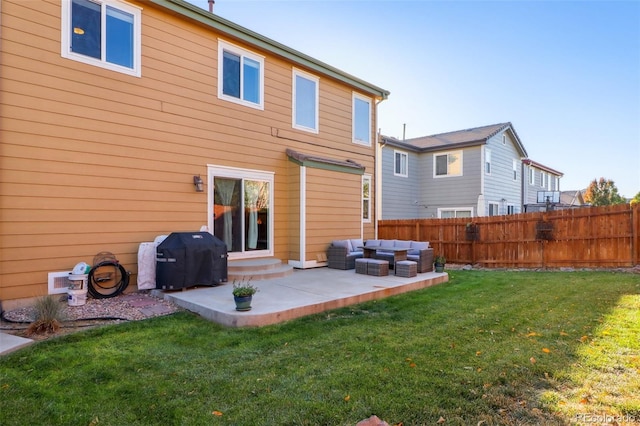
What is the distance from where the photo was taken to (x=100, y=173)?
620cm

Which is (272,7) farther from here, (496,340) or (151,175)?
(496,340)

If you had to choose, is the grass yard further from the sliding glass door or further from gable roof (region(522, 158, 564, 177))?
gable roof (region(522, 158, 564, 177))

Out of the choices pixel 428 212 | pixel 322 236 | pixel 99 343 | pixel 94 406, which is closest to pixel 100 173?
pixel 99 343

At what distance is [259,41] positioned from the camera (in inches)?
334

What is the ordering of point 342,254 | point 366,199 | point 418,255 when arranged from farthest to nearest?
point 366,199, point 342,254, point 418,255

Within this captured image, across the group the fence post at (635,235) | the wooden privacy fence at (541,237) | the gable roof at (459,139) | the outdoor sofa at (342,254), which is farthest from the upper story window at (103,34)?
the fence post at (635,235)

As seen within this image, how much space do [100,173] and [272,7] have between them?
20.7 feet

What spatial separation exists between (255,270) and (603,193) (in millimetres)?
37486

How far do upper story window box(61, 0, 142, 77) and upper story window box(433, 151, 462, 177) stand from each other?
47.7ft

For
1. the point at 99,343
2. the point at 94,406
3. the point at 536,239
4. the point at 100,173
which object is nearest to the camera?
the point at 94,406

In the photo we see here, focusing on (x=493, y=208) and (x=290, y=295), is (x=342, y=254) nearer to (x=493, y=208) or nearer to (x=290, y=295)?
(x=290, y=295)

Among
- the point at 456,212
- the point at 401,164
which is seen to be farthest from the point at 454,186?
the point at 401,164

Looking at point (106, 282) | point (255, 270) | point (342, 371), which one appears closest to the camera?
Answer: point (342, 371)

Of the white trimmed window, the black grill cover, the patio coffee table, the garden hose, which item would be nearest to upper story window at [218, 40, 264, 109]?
the black grill cover
